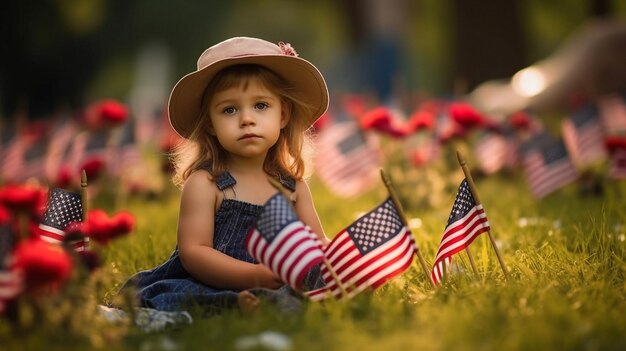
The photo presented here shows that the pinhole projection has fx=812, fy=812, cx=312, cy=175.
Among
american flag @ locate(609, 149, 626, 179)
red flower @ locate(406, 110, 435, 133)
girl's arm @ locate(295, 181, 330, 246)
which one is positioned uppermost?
red flower @ locate(406, 110, 435, 133)

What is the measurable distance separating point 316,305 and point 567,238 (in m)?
1.75

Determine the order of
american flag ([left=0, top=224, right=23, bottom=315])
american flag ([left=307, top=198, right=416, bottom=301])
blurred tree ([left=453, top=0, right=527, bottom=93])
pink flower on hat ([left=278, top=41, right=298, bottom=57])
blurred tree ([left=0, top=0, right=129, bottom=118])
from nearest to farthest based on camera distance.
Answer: american flag ([left=0, top=224, right=23, bottom=315]), american flag ([left=307, top=198, right=416, bottom=301]), pink flower on hat ([left=278, top=41, right=298, bottom=57]), blurred tree ([left=453, top=0, right=527, bottom=93]), blurred tree ([left=0, top=0, right=129, bottom=118])

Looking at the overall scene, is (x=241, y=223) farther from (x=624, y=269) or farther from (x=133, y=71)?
(x=133, y=71)

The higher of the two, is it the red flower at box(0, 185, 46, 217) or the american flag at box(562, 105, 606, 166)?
the red flower at box(0, 185, 46, 217)

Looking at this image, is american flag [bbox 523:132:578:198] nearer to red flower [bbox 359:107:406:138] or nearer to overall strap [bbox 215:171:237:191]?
red flower [bbox 359:107:406:138]

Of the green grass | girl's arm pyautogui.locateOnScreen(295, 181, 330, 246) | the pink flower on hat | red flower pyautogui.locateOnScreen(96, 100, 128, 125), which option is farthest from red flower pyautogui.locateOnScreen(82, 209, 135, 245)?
red flower pyautogui.locateOnScreen(96, 100, 128, 125)

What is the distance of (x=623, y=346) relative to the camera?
2.49 metres

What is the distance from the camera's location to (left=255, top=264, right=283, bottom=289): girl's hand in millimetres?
3203

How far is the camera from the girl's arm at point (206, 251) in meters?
3.22

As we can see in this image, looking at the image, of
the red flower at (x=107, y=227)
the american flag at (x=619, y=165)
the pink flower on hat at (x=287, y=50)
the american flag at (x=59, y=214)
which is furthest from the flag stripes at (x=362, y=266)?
the american flag at (x=619, y=165)

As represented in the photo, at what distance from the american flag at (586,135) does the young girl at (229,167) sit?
374cm

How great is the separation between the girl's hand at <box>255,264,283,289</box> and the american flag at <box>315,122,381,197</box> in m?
3.76

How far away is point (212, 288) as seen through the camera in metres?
3.33

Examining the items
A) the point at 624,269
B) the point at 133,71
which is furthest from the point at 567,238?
the point at 133,71
